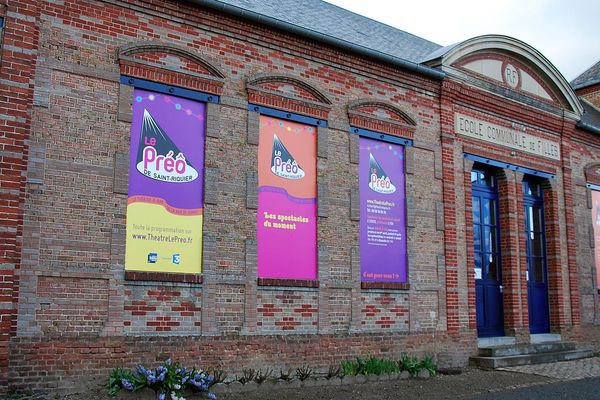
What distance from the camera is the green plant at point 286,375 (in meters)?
9.45

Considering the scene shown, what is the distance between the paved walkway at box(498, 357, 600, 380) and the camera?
1162cm

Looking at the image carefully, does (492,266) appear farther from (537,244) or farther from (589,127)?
(589,127)

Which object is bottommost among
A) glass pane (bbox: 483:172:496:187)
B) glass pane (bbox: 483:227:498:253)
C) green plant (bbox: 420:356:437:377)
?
green plant (bbox: 420:356:437:377)

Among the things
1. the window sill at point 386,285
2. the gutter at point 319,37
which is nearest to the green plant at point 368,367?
the window sill at point 386,285

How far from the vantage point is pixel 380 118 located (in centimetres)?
1196

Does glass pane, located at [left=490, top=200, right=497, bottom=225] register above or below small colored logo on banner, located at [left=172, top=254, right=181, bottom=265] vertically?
above

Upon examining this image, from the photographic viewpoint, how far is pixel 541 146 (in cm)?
Result: 1517

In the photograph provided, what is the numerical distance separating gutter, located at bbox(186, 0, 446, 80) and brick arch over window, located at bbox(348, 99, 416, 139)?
31.2 inches

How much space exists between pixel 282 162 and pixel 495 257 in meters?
6.06

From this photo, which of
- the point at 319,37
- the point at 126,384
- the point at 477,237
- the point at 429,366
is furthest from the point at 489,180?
the point at 126,384

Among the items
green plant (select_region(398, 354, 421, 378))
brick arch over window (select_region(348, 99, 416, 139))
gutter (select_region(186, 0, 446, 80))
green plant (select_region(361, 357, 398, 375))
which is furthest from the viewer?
brick arch over window (select_region(348, 99, 416, 139))

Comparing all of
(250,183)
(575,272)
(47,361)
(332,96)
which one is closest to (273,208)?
(250,183)

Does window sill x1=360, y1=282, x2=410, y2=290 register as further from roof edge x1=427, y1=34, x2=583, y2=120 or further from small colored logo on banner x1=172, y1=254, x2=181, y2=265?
roof edge x1=427, y1=34, x2=583, y2=120

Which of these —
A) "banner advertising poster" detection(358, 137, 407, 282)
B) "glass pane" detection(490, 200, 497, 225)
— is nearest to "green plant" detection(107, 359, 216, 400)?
"banner advertising poster" detection(358, 137, 407, 282)
